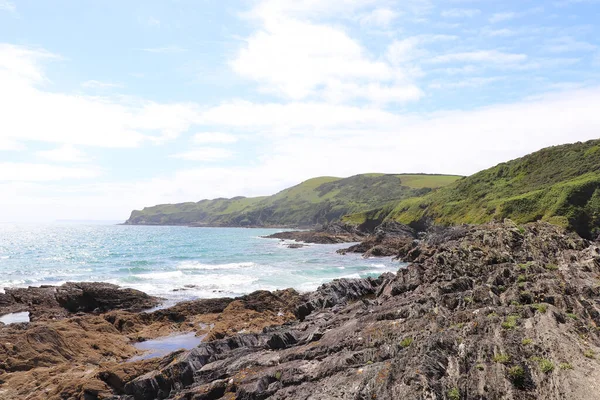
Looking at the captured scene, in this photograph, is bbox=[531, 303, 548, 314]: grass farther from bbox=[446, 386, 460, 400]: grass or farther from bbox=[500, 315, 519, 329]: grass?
bbox=[446, 386, 460, 400]: grass

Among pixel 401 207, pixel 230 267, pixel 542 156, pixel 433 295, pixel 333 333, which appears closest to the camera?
pixel 333 333

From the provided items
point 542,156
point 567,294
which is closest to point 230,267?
point 567,294

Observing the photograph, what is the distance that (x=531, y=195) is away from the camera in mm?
82312

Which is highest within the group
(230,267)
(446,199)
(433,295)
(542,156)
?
(542,156)

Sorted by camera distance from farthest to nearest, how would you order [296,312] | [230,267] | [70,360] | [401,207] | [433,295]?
[401,207]
[230,267]
[296,312]
[70,360]
[433,295]

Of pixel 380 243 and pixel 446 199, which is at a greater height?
pixel 446 199

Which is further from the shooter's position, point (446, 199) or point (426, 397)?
point (446, 199)

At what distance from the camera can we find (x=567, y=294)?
1814 centimetres

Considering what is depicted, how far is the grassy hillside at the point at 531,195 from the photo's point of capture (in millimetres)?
70500

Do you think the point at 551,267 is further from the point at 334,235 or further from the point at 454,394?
the point at 334,235

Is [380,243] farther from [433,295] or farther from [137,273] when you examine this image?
[433,295]

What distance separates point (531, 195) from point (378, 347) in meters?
83.5

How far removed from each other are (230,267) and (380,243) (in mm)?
45292

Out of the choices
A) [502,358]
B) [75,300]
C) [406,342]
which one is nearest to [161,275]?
[75,300]
